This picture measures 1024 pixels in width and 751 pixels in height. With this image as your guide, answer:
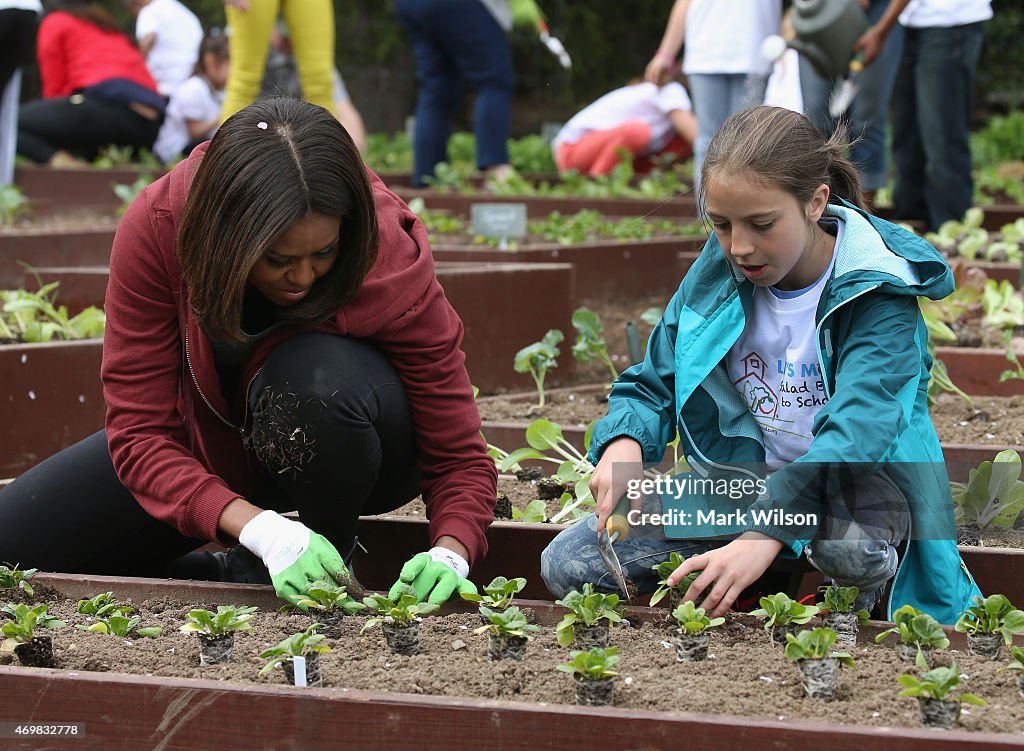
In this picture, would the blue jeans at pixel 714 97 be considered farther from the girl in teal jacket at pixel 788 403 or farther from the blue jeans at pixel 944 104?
the girl in teal jacket at pixel 788 403

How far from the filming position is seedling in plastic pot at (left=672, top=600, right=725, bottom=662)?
1.96 m

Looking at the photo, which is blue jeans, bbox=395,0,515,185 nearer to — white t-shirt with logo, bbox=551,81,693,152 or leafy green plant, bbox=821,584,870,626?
white t-shirt with logo, bbox=551,81,693,152

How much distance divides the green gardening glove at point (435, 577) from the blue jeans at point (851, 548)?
0.21m

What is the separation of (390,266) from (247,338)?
278 millimetres

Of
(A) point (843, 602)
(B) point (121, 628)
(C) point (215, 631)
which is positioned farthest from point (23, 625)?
(A) point (843, 602)

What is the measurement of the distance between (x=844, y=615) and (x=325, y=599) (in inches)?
30.1

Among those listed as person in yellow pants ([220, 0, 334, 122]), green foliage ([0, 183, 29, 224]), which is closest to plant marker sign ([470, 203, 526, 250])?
person in yellow pants ([220, 0, 334, 122])

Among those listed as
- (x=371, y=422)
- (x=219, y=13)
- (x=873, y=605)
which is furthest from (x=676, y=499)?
(x=219, y=13)

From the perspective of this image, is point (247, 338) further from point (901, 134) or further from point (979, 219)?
point (901, 134)

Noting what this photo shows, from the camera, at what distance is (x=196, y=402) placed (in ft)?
7.76

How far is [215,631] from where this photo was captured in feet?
6.39

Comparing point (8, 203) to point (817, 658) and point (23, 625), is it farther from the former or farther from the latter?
point (817, 658)

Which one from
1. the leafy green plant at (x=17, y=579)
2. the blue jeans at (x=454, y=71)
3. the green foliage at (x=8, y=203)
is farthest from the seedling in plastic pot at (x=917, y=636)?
the green foliage at (x=8, y=203)

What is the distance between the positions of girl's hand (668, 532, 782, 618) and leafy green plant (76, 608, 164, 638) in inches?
31.1
